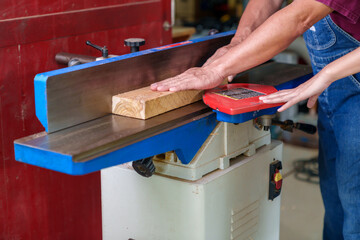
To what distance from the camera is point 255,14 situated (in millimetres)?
1883

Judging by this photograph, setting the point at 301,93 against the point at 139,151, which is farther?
the point at 301,93

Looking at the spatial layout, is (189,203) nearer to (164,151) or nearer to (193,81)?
(164,151)

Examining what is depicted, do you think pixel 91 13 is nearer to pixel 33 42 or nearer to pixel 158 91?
pixel 33 42

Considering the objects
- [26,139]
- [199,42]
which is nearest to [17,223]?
[26,139]

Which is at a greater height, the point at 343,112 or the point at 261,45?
the point at 261,45

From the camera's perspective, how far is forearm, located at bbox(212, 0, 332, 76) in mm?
1438

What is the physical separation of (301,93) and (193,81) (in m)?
0.29

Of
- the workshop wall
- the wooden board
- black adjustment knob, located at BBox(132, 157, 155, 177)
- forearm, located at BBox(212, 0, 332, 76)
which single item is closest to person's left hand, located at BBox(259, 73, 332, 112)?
forearm, located at BBox(212, 0, 332, 76)

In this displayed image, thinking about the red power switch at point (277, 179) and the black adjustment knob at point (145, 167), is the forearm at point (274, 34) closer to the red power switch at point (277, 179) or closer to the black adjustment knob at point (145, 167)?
the black adjustment knob at point (145, 167)

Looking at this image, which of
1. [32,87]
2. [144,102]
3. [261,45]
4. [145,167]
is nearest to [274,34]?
[261,45]

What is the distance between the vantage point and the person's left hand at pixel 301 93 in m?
1.44

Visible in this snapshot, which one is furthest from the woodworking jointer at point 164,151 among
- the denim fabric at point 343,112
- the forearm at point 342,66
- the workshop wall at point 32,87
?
the workshop wall at point 32,87

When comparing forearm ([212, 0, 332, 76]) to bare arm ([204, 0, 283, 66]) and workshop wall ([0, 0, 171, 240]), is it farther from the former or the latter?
workshop wall ([0, 0, 171, 240])

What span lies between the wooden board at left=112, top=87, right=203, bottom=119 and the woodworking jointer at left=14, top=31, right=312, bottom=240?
0.07 ft
